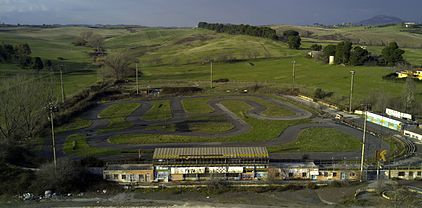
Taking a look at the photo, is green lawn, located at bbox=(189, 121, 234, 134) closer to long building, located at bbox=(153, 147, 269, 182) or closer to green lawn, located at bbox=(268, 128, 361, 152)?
green lawn, located at bbox=(268, 128, 361, 152)

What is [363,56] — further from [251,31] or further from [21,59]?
[21,59]

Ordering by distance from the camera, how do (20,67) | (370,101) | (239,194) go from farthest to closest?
(20,67)
(370,101)
(239,194)

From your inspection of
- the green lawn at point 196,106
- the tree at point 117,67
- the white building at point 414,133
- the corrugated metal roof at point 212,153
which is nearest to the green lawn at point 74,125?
the green lawn at point 196,106

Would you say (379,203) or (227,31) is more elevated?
(227,31)

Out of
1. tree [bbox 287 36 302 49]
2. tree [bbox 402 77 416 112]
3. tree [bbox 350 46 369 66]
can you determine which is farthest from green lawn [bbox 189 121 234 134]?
tree [bbox 287 36 302 49]

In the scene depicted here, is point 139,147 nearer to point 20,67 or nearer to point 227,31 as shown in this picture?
point 20,67

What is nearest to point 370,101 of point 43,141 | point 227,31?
point 43,141

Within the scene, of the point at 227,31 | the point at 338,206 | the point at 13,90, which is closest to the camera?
the point at 338,206
